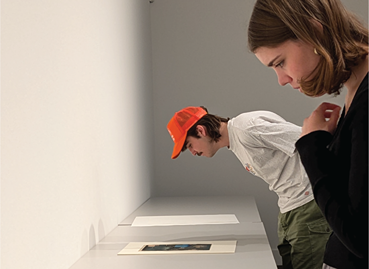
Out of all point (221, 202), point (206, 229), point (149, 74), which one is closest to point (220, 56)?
point (149, 74)

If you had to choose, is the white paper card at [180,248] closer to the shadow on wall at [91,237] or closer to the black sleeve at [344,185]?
the shadow on wall at [91,237]

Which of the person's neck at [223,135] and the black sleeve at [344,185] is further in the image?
the person's neck at [223,135]

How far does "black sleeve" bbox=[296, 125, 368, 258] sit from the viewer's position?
0.77 meters

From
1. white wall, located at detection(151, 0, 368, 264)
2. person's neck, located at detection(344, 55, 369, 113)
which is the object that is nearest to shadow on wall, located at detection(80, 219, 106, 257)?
person's neck, located at detection(344, 55, 369, 113)

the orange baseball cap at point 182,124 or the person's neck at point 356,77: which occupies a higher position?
the person's neck at point 356,77

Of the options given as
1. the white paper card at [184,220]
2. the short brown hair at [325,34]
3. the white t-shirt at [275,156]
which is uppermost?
the short brown hair at [325,34]

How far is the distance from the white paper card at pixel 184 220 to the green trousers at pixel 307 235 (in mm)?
260

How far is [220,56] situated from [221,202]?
124 cm

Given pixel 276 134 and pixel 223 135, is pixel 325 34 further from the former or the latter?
pixel 223 135

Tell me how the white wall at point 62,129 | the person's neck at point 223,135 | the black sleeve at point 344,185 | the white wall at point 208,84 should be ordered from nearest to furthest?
the black sleeve at point 344,185, the white wall at point 62,129, the person's neck at point 223,135, the white wall at point 208,84

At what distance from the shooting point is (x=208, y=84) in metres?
3.64

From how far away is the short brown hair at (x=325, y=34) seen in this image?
2.94 ft

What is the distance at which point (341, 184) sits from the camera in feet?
2.80

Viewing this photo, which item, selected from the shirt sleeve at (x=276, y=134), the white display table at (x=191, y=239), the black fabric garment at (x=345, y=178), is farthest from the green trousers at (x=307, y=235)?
the black fabric garment at (x=345, y=178)
